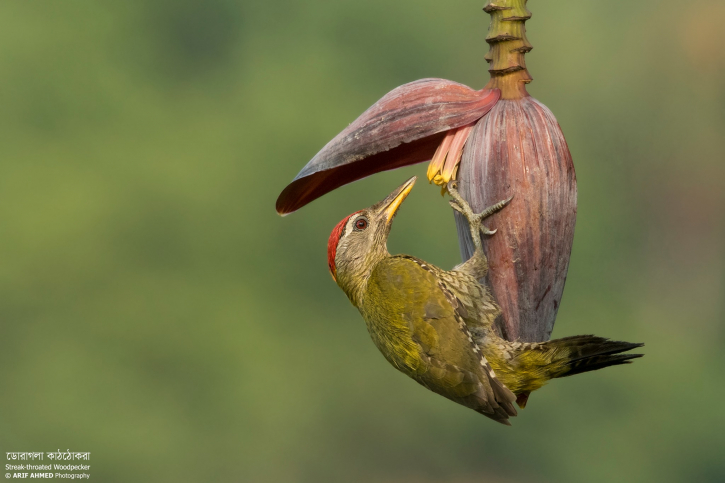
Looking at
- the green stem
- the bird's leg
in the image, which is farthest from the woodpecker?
the green stem

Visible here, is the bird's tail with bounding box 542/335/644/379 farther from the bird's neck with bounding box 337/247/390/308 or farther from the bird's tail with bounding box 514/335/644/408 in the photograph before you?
the bird's neck with bounding box 337/247/390/308

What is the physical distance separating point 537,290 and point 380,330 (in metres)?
0.56

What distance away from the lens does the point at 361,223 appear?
201 centimetres

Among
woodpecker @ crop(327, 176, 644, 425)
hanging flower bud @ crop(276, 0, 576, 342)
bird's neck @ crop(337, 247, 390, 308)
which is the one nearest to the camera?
hanging flower bud @ crop(276, 0, 576, 342)

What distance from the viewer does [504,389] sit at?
5.76 feet

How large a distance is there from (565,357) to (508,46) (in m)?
A: 0.72

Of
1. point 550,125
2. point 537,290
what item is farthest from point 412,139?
point 537,290

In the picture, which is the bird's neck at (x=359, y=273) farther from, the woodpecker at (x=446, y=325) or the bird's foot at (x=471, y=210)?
the bird's foot at (x=471, y=210)

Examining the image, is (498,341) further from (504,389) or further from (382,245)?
(382,245)

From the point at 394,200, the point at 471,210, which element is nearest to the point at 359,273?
the point at 394,200

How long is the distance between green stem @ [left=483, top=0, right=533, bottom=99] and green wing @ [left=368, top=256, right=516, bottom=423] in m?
0.61

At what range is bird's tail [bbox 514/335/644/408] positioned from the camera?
1.55m

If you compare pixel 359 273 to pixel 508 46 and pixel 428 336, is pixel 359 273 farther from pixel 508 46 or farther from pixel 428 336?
pixel 508 46

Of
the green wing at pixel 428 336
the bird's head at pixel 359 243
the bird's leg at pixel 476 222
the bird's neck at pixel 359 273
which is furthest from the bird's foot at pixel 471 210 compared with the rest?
the bird's neck at pixel 359 273
